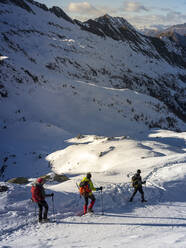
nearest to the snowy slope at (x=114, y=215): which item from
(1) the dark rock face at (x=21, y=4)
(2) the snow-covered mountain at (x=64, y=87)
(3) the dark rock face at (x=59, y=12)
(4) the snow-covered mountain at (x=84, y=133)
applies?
(4) the snow-covered mountain at (x=84, y=133)

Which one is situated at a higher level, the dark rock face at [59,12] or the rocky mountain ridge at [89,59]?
the dark rock face at [59,12]

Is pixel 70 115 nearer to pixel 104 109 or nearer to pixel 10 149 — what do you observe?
pixel 104 109

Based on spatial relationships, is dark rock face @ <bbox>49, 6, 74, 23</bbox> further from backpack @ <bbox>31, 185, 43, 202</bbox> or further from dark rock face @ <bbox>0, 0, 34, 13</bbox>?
backpack @ <bbox>31, 185, 43, 202</bbox>

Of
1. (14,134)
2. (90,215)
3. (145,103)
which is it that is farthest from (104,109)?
(90,215)

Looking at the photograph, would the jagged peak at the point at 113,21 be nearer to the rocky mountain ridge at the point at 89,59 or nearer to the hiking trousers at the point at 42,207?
the rocky mountain ridge at the point at 89,59

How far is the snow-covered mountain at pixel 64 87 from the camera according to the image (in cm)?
2395

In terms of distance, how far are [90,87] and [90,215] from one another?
29.1m

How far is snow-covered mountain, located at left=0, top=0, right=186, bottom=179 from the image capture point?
24.0 meters

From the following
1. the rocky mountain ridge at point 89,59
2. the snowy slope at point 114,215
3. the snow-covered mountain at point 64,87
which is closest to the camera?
the snowy slope at point 114,215

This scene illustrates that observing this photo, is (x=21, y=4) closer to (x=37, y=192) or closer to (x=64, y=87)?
(x=64, y=87)

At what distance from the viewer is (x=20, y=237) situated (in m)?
6.69

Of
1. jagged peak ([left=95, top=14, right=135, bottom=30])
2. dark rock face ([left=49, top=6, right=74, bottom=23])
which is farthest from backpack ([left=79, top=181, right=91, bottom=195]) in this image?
jagged peak ([left=95, top=14, right=135, bottom=30])

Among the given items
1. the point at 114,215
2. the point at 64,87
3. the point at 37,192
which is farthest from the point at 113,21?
the point at 37,192

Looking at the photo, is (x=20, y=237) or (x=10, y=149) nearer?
(x=20, y=237)
